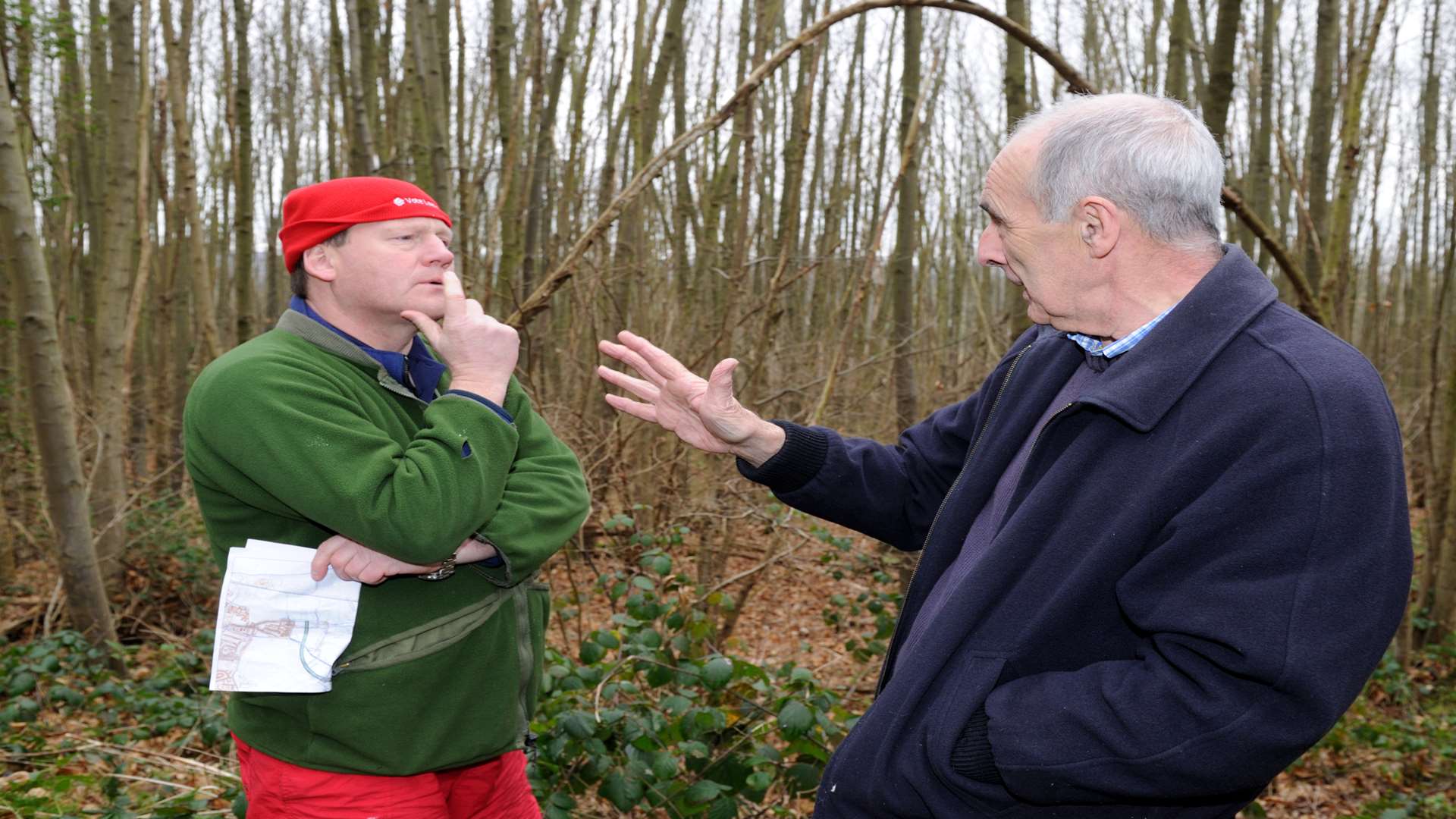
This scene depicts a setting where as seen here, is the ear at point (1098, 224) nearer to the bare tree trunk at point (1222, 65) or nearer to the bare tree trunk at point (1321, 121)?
the bare tree trunk at point (1222, 65)

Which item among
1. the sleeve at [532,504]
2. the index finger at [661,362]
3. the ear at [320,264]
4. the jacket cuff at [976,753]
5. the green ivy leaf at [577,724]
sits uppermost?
the ear at [320,264]

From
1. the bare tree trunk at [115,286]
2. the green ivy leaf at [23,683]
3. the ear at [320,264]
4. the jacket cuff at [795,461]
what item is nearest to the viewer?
the ear at [320,264]

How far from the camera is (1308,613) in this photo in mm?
1402

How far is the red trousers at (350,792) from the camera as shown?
2.00 metres

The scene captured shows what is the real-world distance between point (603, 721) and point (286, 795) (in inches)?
55.3

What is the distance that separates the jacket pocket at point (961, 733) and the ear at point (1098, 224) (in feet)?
2.35

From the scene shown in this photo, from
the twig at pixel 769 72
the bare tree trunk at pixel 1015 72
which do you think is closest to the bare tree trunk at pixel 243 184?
the twig at pixel 769 72

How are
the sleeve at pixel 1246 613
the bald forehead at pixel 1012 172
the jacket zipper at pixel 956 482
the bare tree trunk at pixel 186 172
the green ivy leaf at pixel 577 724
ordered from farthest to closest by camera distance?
1. the bare tree trunk at pixel 186 172
2. the green ivy leaf at pixel 577 724
3. the jacket zipper at pixel 956 482
4. the bald forehead at pixel 1012 172
5. the sleeve at pixel 1246 613

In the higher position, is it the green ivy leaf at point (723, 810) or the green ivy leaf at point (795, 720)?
the green ivy leaf at point (795, 720)

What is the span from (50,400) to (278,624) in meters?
4.12

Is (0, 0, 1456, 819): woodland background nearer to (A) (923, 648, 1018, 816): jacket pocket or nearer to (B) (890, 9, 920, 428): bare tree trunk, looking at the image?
(B) (890, 9, 920, 428): bare tree trunk

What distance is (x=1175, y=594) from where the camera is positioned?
4.90 feet

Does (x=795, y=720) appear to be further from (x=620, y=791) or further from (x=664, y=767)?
(x=620, y=791)

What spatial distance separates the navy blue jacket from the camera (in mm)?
1420
